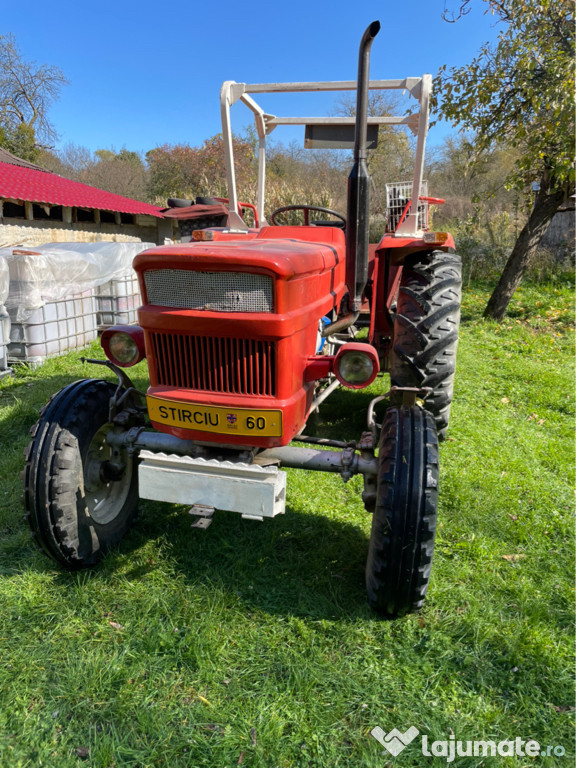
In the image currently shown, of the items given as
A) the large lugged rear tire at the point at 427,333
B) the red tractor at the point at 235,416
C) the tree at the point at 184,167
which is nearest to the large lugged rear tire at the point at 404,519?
the red tractor at the point at 235,416

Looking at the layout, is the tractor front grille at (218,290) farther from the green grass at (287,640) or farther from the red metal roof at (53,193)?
the red metal roof at (53,193)

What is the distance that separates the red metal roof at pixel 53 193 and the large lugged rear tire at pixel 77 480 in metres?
12.4

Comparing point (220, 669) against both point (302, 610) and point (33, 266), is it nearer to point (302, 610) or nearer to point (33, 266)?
point (302, 610)

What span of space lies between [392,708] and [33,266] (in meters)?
5.68

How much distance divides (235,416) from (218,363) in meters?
0.23

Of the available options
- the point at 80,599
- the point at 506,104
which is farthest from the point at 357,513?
the point at 506,104

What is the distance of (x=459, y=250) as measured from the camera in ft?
36.3

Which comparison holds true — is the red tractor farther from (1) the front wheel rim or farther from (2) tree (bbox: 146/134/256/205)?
(2) tree (bbox: 146/134/256/205)

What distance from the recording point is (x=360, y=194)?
222 centimetres

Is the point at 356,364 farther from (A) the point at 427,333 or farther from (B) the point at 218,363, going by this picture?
(A) the point at 427,333

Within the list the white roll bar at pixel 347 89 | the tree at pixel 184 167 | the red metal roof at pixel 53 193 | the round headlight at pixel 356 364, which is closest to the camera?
the round headlight at pixel 356 364

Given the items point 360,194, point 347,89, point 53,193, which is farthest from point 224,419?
point 53,193

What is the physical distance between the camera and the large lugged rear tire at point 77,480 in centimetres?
233

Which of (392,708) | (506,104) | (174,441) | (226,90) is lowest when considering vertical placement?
(392,708)
